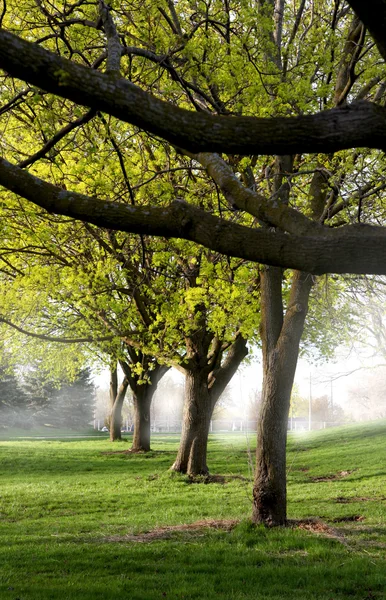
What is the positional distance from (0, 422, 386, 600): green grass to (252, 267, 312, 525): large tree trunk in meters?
0.64


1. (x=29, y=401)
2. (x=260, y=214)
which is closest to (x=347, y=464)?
(x=260, y=214)

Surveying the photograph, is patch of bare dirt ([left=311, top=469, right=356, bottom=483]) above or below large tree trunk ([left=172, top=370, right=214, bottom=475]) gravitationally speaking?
below

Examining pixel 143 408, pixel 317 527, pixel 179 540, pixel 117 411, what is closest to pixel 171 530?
pixel 179 540

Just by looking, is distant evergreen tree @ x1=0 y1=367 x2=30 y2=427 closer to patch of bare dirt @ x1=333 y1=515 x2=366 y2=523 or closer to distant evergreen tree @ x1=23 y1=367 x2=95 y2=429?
distant evergreen tree @ x1=23 y1=367 x2=95 y2=429

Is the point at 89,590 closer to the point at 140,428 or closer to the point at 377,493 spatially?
the point at 377,493

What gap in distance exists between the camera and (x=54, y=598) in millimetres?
5730

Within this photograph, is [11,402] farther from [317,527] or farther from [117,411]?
[317,527]

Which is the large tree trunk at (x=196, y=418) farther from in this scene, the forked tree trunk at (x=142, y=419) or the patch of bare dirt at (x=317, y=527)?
the forked tree trunk at (x=142, y=419)

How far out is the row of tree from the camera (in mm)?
3525

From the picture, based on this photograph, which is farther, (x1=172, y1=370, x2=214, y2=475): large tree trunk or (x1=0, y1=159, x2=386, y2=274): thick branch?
(x1=172, y1=370, x2=214, y2=475): large tree trunk

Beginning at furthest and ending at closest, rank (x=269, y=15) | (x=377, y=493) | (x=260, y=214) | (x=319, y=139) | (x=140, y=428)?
(x=140, y=428) → (x=377, y=493) → (x=269, y=15) → (x=260, y=214) → (x=319, y=139)

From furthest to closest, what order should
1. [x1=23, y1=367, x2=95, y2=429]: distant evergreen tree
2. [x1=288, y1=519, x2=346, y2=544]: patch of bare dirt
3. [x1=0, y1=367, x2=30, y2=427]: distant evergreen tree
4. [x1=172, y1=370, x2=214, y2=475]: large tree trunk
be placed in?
[x1=23, y1=367, x2=95, y2=429]: distant evergreen tree → [x1=0, y1=367, x2=30, y2=427]: distant evergreen tree → [x1=172, y1=370, x2=214, y2=475]: large tree trunk → [x1=288, y1=519, x2=346, y2=544]: patch of bare dirt

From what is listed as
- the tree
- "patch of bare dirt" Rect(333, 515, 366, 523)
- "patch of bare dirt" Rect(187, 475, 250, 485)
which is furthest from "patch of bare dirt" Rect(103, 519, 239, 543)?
the tree

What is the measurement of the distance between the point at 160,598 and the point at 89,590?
0.81 meters
